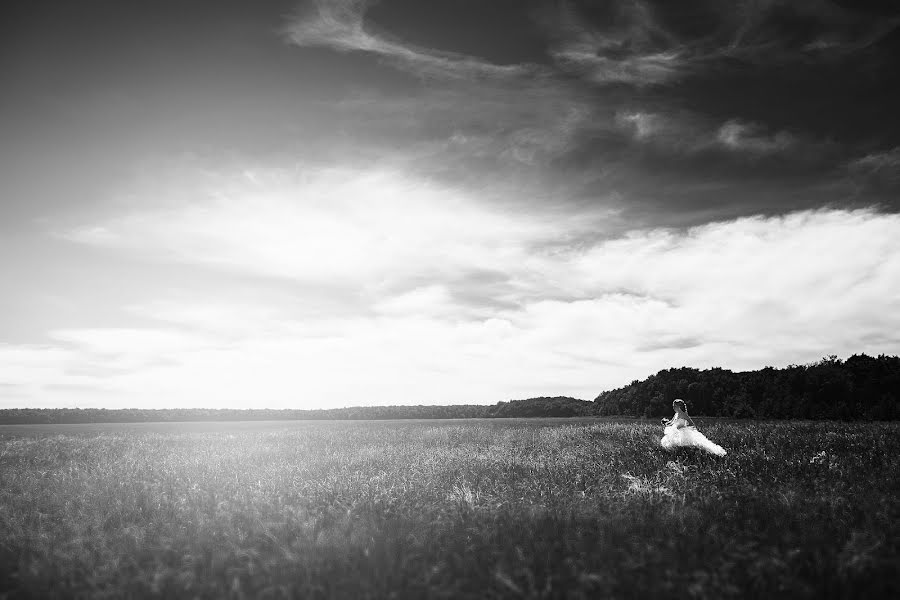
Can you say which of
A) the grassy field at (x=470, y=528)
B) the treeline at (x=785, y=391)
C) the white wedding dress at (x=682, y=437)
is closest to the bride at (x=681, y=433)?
the white wedding dress at (x=682, y=437)

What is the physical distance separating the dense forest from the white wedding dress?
39883 mm

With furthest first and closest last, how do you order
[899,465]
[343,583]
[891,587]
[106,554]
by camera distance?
[899,465], [106,554], [343,583], [891,587]

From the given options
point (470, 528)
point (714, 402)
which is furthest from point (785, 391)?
point (470, 528)

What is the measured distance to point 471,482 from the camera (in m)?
→ 9.40

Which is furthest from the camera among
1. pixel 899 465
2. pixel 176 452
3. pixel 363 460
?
pixel 176 452

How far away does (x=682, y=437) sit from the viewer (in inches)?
475

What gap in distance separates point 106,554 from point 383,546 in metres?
3.67

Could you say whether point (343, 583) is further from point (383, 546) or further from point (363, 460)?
point (363, 460)

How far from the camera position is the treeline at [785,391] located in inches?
1827

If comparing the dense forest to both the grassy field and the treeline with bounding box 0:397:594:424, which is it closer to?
the treeline with bounding box 0:397:594:424

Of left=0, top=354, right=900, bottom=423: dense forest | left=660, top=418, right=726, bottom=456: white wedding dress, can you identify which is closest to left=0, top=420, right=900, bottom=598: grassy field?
left=660, top=418, right=726, bottom=456: white wedding dress

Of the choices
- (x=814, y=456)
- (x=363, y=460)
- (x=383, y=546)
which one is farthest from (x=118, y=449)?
(x=814, y=456)

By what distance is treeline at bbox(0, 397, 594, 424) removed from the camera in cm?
5077

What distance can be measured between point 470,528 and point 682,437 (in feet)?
26.9
